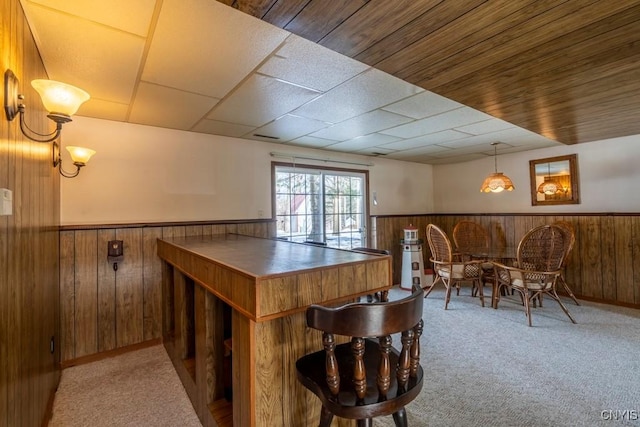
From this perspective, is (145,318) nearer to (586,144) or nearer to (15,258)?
(15,258)

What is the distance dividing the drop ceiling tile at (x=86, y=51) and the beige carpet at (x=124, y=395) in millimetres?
2316

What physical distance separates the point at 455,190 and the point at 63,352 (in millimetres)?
6166

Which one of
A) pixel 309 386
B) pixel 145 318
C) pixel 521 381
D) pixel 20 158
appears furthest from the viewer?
pixel 145 318

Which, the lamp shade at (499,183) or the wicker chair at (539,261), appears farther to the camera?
the lamp shade at (499,183)

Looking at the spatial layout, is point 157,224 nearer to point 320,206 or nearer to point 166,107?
point 166,107

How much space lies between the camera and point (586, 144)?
4.30 meters

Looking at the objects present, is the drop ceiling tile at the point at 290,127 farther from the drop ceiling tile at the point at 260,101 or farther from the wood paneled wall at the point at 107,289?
the wood paneled wall at the point at 107,289

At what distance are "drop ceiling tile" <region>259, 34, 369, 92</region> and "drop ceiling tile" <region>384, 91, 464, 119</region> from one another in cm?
73

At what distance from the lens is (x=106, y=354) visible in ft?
9.55

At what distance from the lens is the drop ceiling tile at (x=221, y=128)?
3.21 meters

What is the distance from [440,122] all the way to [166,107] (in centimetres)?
274

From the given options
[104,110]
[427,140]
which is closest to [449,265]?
[427,140]

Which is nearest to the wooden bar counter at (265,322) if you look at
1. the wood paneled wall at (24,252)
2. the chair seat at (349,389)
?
the chair seat at (349,389)

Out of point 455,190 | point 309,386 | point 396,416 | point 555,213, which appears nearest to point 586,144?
point 555,213
